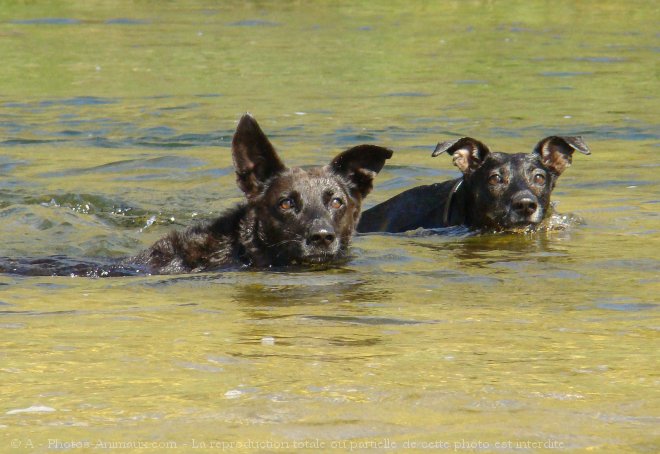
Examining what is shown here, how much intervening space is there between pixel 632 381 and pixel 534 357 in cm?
59

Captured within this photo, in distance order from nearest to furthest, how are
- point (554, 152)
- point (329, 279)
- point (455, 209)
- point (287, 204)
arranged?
1. point (329, 279)
2. point (287, 204)
3. point (455, 209)
4. point (554, 152)

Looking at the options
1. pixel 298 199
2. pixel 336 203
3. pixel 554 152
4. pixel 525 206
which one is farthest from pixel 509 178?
pixel 298 199

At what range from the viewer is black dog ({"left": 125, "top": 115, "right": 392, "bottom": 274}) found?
8695 mm

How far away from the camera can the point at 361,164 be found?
366 inches

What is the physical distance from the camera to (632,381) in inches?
220

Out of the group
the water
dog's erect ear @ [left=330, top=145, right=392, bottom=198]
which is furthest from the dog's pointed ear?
dog's erect ear @ [left=330, top=145, right=392, bottom=198]

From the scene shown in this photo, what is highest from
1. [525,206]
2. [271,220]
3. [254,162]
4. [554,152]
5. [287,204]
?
[254,162]

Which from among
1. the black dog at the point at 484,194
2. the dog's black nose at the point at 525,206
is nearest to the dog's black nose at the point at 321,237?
the black dog at the point at 484,194

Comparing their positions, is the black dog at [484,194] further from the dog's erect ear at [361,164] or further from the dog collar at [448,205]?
the dog's erect ear at [361,164]

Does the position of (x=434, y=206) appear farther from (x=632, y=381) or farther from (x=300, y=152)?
(x=632, y=381)

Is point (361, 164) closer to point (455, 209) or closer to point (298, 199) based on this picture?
point (298, 199)

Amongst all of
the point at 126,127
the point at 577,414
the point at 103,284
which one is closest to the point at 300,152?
the point at 126,127

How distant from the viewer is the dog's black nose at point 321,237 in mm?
8531

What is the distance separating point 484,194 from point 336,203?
2.63 m
